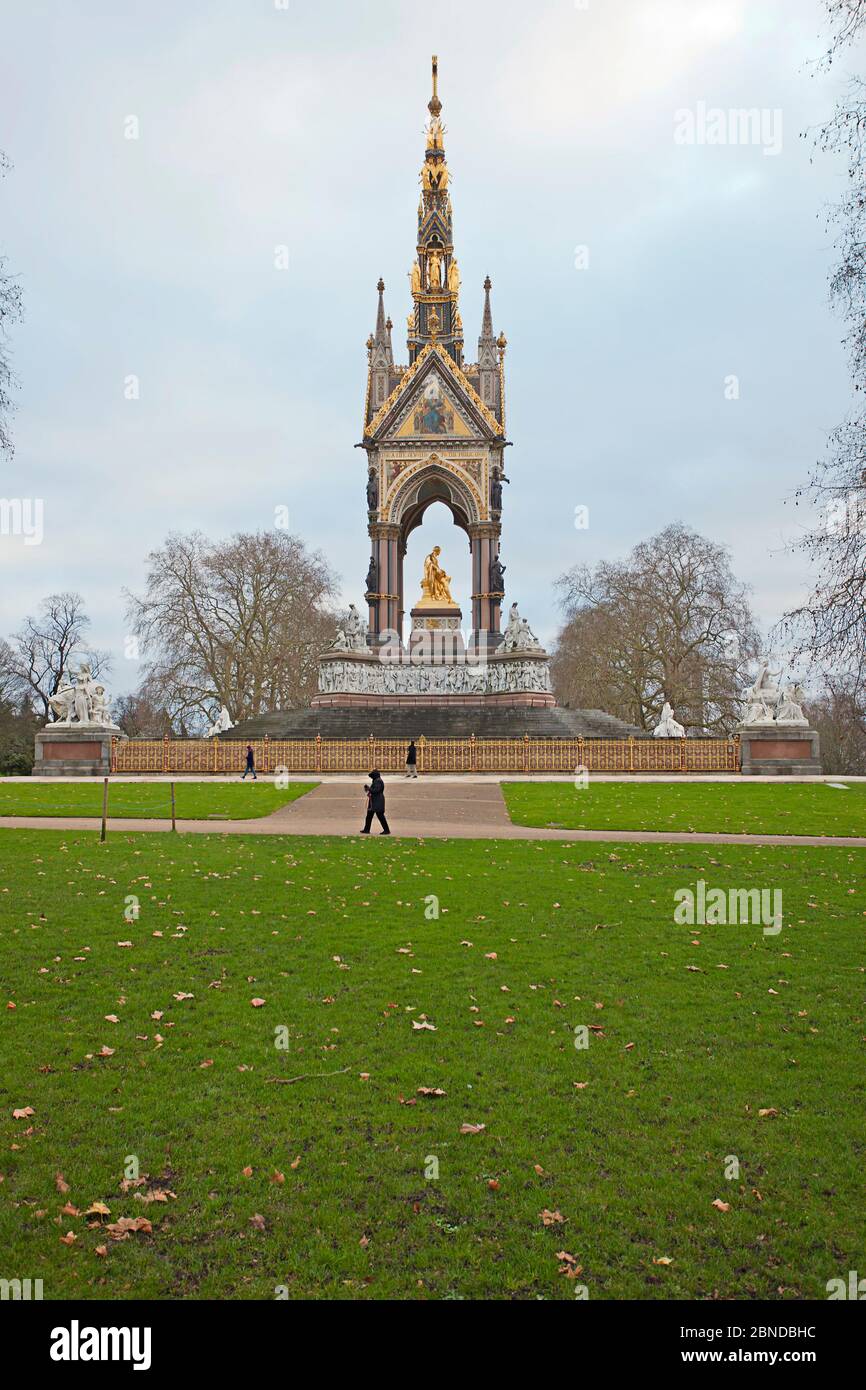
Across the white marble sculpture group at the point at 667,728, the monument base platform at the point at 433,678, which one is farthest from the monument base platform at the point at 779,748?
the monument base platform at the point at 433,678

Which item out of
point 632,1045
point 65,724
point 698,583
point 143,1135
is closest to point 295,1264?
point 143,1135

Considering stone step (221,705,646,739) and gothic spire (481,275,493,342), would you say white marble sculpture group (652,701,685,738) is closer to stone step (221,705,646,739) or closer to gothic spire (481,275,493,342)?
stone step (221,705,646,739)

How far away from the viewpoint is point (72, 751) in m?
30.6

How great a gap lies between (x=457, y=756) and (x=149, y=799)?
38.7 ft

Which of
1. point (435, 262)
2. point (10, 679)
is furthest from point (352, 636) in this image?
Answer: point (10, 679)

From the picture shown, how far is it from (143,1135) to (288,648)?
51712 millimetres

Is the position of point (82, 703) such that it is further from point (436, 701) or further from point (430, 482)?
point (430, 482)

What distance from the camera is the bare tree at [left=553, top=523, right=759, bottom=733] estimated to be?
49562mm

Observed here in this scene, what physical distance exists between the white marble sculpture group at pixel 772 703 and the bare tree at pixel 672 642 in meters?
16.3

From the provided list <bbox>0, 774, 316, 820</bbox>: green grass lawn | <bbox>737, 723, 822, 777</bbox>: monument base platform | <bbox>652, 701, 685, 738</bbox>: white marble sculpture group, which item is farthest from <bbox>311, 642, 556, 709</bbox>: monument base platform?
→ <bbox>0, 774, 316, 820</bbox>: green grass lawn

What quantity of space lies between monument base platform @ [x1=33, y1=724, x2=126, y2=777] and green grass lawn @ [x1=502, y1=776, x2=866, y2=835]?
1442 centimetres

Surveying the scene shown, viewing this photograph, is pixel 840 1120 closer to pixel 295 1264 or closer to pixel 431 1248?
pixel 431 1248

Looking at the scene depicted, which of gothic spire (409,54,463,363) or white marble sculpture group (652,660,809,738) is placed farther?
gothic spire (409,54,463,363)

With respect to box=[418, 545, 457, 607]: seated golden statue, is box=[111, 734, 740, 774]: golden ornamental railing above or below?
below
